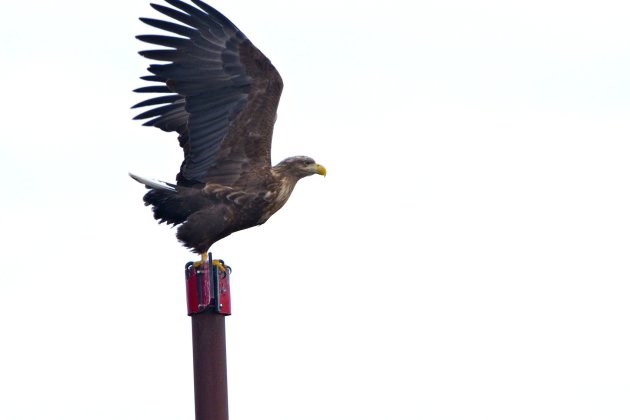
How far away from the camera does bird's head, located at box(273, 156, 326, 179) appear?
11.2 metres

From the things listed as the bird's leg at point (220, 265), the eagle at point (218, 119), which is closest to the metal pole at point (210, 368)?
the bird's leg at point (220, 265)

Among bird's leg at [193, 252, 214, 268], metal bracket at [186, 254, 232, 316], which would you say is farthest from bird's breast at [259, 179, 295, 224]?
metal bracket at [186, 254, 232, 316]

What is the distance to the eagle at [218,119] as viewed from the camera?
10820mm

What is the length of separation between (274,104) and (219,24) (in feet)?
2.45

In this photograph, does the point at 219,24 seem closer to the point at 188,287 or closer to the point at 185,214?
the point at 185,214

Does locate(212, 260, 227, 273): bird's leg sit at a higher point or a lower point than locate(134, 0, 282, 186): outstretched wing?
lower

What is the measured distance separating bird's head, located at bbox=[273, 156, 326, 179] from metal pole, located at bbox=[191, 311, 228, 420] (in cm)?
211

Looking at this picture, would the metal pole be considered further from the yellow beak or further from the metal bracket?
the yellow beak

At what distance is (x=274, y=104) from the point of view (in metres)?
11.0

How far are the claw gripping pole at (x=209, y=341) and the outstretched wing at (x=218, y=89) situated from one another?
1649 millimetres

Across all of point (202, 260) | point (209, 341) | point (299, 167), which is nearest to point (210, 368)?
point (209, 341)

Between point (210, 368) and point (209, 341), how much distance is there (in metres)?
0.18

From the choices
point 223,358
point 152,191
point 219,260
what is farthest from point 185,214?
point 223,358

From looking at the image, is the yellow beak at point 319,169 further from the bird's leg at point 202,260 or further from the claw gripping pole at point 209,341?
the claw gripping pole at point 209,341
